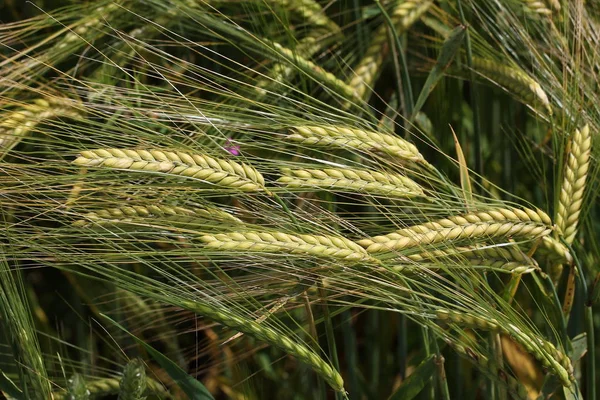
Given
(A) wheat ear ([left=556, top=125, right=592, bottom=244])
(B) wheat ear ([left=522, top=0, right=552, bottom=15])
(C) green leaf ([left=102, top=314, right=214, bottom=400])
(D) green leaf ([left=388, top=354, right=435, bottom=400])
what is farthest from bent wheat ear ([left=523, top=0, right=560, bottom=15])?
Result: (C) green leaf ([left=102, top=314, right=214, bottom=400])

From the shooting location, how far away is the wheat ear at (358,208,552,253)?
71 cm

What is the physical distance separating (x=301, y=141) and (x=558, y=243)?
10.9 inches

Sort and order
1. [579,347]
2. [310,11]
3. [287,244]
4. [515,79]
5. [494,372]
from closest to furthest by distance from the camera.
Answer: [287,244]
[494,372]
[579,347]
[515,79]
[310,11]

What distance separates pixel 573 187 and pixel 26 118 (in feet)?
1.94

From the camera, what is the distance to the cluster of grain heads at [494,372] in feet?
2.55

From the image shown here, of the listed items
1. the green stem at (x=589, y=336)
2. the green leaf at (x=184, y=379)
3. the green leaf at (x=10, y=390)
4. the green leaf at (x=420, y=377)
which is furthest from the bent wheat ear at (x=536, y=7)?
the green leaf at (x=10, y=390)

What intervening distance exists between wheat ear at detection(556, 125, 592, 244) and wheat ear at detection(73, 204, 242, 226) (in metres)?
0.33

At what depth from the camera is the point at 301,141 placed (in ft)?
2.52

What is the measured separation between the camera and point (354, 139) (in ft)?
2.51

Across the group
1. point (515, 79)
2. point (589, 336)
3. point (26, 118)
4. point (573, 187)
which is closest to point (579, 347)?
point (589, 336)

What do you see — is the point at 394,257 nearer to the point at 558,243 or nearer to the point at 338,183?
the point at 338,183

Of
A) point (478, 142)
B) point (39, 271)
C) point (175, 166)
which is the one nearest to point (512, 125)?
point (478, 142)

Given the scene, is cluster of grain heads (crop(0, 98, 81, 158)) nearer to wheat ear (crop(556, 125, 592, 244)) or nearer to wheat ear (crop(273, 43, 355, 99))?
wheat ear (crop(273, 43, 355, 99))

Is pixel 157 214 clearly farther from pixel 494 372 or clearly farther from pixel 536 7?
pixel 536 7
